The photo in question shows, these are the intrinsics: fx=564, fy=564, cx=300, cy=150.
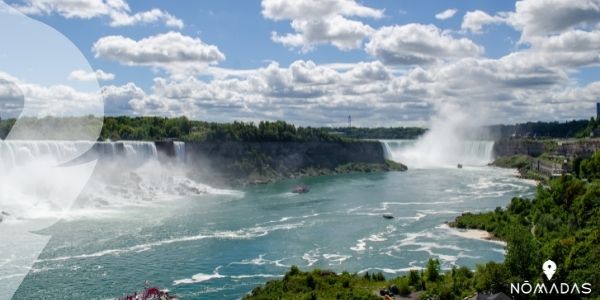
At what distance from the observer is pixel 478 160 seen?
76.2 m

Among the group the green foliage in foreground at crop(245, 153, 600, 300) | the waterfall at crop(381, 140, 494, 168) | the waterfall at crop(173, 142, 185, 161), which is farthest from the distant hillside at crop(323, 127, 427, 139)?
the green foliage in foreground at crop(245, 153, 600, 300)

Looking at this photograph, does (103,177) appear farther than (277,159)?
No

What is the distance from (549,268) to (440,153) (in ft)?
230

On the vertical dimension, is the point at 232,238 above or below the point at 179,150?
below

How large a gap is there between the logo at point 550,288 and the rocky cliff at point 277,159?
35771mm

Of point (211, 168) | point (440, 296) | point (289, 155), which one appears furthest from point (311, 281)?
point (289, 155)

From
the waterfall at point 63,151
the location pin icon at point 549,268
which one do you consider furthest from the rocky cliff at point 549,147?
the location pin icon at point 549,268

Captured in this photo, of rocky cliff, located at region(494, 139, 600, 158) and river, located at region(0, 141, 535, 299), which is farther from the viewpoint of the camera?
rocky cliff, located at region(494, 139, 600, 158)

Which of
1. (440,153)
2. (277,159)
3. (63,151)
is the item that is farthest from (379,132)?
(63,151)

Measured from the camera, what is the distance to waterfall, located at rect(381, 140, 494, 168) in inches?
2963

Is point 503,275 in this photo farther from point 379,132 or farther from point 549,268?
point 379,132

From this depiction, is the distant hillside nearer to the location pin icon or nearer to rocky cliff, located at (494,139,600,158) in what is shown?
rocky cliff, located at (494,139,600,158)

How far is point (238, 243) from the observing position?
75.8 feet

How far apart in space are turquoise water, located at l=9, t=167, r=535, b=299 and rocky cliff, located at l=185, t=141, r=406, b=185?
11074 mm
